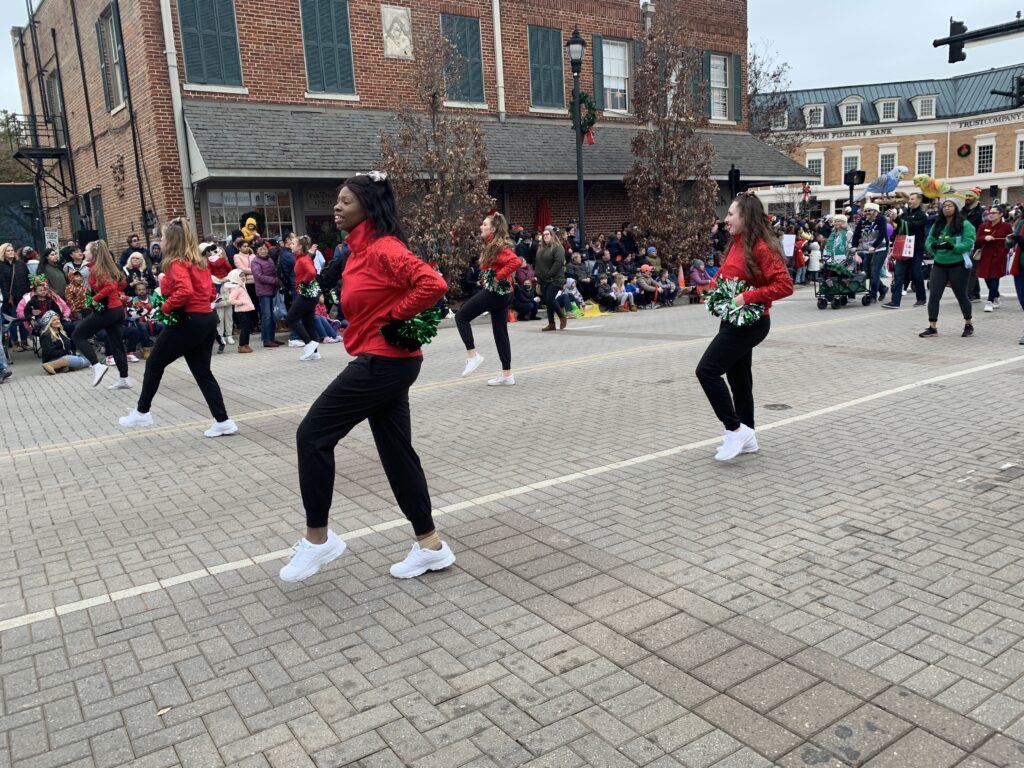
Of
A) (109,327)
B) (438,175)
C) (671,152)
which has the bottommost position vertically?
(109,327)

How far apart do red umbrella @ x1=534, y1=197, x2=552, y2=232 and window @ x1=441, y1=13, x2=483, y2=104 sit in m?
3.15

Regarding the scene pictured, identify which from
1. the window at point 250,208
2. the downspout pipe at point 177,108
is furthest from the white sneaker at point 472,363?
the downspout pipe at point 177,108

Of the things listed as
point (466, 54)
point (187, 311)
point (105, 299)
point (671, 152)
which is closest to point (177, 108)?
point (466, 54)

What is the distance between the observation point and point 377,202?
3.93 metres

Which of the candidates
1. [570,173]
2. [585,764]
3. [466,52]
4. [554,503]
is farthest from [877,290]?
[585,764]

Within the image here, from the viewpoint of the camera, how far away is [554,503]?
5.22 metres

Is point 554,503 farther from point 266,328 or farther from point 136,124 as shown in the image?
point 136,124

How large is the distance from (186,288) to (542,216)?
16.3 meters

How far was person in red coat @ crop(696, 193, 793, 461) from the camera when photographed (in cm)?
566

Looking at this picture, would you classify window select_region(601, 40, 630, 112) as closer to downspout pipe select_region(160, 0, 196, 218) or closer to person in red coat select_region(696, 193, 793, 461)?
downspout pipe select_region(160, 0, 196, 218)

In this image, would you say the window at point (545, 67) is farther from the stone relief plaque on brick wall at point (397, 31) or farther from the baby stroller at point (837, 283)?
the baby stroller at point (837, 283)

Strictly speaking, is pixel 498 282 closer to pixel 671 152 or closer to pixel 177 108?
pixel 177 108

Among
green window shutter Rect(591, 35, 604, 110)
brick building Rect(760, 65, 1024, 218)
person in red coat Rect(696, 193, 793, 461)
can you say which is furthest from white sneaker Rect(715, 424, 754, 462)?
brick building Rect(760, 65, 1024, 218)

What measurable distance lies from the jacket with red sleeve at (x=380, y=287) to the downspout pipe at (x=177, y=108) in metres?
15.0
